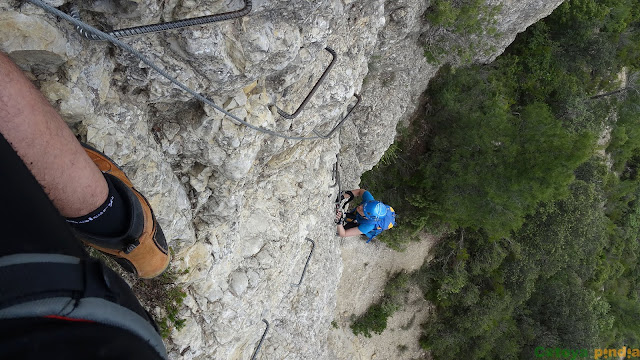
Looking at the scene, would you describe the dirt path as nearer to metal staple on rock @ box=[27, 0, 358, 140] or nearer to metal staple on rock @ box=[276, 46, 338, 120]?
metal staple on rock @ box=[276, 46, 338, 120]

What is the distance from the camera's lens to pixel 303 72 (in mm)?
3521

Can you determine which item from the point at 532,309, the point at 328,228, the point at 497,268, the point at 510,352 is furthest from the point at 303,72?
the point at 532,309

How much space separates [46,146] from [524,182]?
7458mm

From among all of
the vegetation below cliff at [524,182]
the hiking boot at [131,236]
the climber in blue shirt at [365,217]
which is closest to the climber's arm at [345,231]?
the climber in blue shirt at [365,217]

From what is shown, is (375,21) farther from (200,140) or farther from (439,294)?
(439,294)

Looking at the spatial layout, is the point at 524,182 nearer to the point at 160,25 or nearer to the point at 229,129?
the point at 229,129

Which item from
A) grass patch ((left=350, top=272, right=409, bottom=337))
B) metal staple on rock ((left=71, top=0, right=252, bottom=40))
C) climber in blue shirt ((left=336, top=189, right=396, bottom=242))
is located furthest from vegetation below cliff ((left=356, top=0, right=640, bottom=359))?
metal staple on rock ((left=71, top=0, right=252, bottom=40))

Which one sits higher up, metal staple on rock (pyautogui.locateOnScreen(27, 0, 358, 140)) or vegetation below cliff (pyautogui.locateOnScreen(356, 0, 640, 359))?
metal staple on rock (pyautogui.locateOnScreen(27, 0, 358, 140))

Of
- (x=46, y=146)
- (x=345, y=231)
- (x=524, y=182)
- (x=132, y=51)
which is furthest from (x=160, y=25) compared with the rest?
(x=524, y=182)

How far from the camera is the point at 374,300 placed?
876 centimetres

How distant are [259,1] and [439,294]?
27.3 feet

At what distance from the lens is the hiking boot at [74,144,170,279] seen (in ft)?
7.41

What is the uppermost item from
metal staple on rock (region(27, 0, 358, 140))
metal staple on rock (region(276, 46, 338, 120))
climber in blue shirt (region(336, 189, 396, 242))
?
metal staple on rock (region(27, 0, 358, 140))

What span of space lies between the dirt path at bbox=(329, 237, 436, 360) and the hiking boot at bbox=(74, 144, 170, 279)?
5.29 metres
